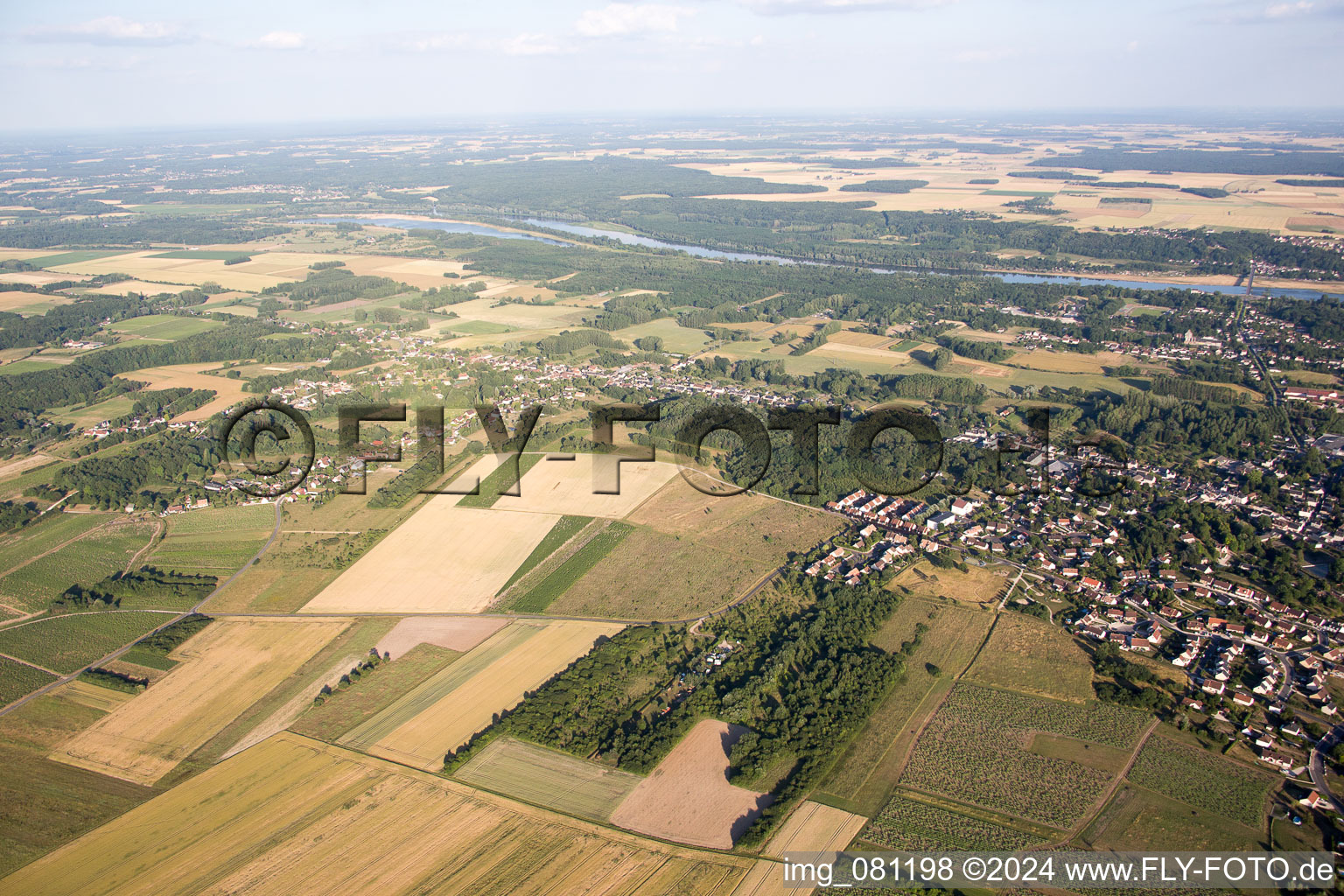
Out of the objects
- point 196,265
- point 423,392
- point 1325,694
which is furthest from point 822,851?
point 196,265

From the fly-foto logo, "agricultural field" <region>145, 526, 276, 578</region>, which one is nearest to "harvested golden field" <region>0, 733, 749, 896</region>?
"agricultural field" <region>145, 526, 276, 578</region>

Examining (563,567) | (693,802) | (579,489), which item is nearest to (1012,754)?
(693,802)

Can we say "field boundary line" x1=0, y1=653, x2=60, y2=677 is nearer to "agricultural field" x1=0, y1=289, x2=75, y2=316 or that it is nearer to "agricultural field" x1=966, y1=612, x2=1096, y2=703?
"agricultural field" x1=966, y1=612, x2=1096, y2=703

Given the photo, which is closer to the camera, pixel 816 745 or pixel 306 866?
pixel 306 866

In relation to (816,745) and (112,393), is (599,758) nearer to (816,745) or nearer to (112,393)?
(816,745)

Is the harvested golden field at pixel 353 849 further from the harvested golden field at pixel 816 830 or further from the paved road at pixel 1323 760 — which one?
the paved road at pixel 1323 760

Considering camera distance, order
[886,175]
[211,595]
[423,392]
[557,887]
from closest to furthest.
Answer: [557,887], [211,595], [423,392], [886,175]

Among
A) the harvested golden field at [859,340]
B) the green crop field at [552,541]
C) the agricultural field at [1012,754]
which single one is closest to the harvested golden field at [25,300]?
the green crop field at [552,541]
